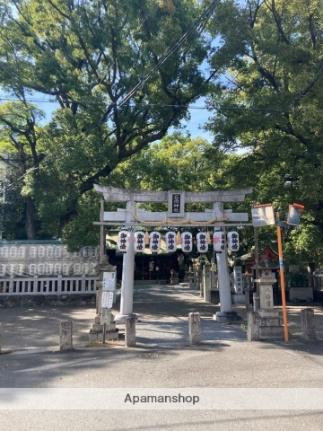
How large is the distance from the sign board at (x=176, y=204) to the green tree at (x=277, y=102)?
167 inches

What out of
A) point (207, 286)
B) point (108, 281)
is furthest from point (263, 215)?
point (207, 286)

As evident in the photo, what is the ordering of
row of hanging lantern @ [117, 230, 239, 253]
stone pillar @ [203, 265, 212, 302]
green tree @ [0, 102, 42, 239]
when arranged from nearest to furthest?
row of hanging lantern @ [117, 230, 239, 253] < green tree @ [0, 102, 42, 239] < stone pillar @ [203, 265, 212, 302]

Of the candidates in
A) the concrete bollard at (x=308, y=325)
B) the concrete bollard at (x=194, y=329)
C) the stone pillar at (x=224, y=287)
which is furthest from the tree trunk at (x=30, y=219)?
the concrete bollard at (x=308, y=325)

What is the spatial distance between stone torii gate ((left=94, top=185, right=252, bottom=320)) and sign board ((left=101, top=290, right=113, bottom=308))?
111 inches

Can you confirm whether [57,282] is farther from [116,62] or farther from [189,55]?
[189,55]

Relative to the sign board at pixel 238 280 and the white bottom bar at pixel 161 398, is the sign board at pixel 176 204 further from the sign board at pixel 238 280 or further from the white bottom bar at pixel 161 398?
the white bottom bar at pixel 161 398

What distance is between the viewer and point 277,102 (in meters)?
15.9

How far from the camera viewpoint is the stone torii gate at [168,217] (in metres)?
14.6

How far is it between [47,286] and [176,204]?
8057mm

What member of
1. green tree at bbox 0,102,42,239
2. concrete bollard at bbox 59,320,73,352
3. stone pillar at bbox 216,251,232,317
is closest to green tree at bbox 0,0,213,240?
green tree at bbox 0,102,42,239

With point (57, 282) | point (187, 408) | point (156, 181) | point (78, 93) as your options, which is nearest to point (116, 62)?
point (78, 93)

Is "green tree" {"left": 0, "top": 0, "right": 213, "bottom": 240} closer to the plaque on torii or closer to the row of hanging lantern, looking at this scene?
the plaque on torii

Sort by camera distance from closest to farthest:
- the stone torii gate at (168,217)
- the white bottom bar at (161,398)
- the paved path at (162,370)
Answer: the paved path at (162,370) → the white bottom bar at (161,398) → the stone torii gate at (168,217)

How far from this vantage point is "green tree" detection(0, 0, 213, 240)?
60.4 feet
